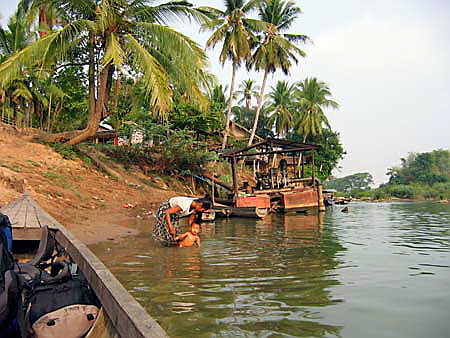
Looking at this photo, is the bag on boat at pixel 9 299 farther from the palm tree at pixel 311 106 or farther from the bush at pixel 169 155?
the palm tree at pixel 311 106

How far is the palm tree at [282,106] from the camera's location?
134 ft

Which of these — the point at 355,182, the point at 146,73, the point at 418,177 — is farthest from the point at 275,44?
the point at 355,182

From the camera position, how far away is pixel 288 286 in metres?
5.77

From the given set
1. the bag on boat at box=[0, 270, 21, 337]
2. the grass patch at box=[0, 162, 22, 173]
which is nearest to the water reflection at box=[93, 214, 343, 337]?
the bag on boat at box=[0, 270, 21, 337]

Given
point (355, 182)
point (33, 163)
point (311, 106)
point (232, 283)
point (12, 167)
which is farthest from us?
point (355, 182)

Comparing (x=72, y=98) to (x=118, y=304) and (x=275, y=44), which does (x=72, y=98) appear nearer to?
(x=275, y=44)

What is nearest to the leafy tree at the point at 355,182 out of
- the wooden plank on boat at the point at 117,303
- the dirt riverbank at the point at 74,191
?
the dirt riverbank at the point at 74,191

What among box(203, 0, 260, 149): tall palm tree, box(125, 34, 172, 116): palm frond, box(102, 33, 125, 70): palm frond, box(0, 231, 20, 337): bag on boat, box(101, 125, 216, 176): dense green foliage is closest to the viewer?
box(0, 231, 20, 337): bag on boat

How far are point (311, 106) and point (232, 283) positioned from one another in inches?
1433

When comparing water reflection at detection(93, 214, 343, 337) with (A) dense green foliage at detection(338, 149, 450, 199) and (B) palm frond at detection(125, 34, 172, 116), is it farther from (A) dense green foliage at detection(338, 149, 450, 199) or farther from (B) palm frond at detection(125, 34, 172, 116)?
(A) dense green foliage at detection(338, 149, 450, 199)

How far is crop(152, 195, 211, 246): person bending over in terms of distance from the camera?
305 inches

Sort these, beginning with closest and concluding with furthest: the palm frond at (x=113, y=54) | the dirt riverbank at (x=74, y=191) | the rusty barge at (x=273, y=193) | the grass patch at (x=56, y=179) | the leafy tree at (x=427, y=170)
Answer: the dirt riverbank at (x=74, y=191) → the palm frond at (x=113, y=54) → the grass patch at (x=56, y=179) → the rusty barge at (x=273, y=193) → the leafy tree at (x=427, y=170)

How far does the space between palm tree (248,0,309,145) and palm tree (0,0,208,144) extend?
14.9m

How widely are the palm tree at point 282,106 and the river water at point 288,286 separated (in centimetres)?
3122
